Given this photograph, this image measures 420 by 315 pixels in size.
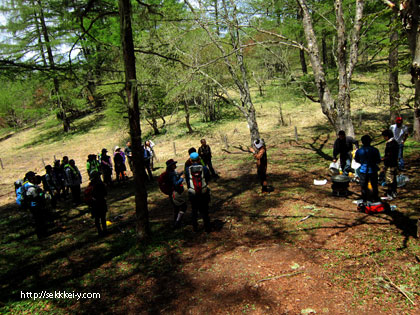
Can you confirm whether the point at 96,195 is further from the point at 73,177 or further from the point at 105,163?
the point at 105,163

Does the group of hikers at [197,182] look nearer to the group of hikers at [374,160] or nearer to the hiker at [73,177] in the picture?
the group of hikers at [374,160]

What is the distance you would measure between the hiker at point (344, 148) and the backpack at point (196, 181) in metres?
4.79

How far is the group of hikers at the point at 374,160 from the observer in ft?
19.5

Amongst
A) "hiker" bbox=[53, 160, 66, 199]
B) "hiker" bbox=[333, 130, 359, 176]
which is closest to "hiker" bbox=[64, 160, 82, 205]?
"hiker" bbox=[53, 160, 66, 199]

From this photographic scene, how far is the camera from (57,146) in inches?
1112

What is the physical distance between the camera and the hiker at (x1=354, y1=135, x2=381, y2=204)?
5863 mm

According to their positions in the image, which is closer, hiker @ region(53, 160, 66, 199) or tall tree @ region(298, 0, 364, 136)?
tall tree @ region(298, 0, 364, 136)

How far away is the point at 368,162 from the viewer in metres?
5.93

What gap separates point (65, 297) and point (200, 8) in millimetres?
11606

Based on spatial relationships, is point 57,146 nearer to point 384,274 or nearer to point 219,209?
point 219,209

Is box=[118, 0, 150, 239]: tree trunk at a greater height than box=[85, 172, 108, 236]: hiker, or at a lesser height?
greater

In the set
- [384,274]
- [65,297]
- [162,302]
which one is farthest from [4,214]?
[384,274]

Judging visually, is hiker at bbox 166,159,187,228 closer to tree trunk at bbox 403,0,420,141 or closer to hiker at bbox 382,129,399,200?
tree trunk at bbox 403,0,420,141

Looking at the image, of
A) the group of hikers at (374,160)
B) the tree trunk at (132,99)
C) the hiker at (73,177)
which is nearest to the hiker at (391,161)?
the group of hikers at (374,160)
